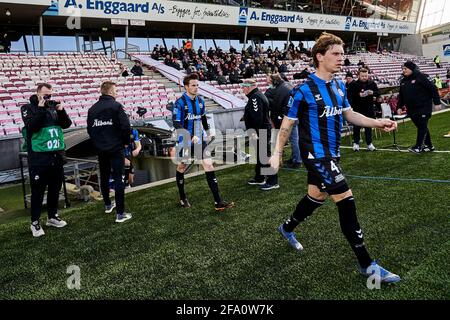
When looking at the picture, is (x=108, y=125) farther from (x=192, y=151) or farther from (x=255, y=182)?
(x=255, y=182)

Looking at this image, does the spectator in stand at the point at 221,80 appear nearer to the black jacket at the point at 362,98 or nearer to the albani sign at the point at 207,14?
the albani sign at the point at 207,14

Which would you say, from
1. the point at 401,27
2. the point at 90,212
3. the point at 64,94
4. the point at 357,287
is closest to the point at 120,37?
the point at 64,94

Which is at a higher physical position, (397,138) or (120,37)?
(120,37)

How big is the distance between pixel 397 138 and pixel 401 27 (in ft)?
116

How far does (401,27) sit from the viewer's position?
40.1 m

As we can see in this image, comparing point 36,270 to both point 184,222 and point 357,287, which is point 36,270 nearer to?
point 184,222

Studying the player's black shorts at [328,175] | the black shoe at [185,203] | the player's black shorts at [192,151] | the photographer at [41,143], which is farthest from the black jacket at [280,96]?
the player's black shorts at [328,175]

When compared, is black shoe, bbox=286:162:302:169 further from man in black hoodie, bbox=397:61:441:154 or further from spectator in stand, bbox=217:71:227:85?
spectator in stand, bbox=217:71:227:85

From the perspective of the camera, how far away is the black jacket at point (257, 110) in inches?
247

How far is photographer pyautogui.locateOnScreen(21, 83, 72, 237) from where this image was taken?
463cm

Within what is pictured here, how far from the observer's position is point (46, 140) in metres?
4.77

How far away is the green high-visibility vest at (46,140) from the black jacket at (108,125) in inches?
16.9

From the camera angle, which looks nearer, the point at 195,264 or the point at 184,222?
the point at 195,264

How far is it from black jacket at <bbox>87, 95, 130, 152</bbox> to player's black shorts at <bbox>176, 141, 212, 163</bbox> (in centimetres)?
80
